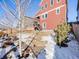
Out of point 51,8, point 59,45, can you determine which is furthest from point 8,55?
point 51,8

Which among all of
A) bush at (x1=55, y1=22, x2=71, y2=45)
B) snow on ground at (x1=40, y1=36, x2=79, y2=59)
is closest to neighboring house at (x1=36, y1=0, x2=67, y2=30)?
bush at (x1=55, y1=22, x2=71, y2=45)

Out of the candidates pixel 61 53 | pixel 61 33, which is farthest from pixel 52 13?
pixel 61 53

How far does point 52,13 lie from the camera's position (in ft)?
92.6

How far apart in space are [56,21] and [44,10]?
4.29 metres

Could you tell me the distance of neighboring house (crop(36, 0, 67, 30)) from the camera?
26414mm

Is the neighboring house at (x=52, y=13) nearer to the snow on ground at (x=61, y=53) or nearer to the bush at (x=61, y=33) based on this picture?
the bush at (x=61, y=33)

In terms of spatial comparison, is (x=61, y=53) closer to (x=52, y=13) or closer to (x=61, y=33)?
(x=61, y=33)

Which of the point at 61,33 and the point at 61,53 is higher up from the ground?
the point at 61,33

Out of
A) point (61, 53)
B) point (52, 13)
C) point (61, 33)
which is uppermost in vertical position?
point (52, 13)

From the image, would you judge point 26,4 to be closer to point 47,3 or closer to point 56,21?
point 56,21

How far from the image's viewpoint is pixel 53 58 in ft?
33.3

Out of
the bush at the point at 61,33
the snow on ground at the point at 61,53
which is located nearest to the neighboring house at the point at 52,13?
the bush at the point at 61,33

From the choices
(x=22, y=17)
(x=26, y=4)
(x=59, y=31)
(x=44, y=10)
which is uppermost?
(x=44, y=10)

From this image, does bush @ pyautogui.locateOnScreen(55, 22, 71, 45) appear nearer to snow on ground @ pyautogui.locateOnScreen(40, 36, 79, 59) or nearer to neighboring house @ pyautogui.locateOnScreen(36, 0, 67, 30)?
snow on ground @ pyautogui.locateOnScreen(40, 36, 79, 59)
